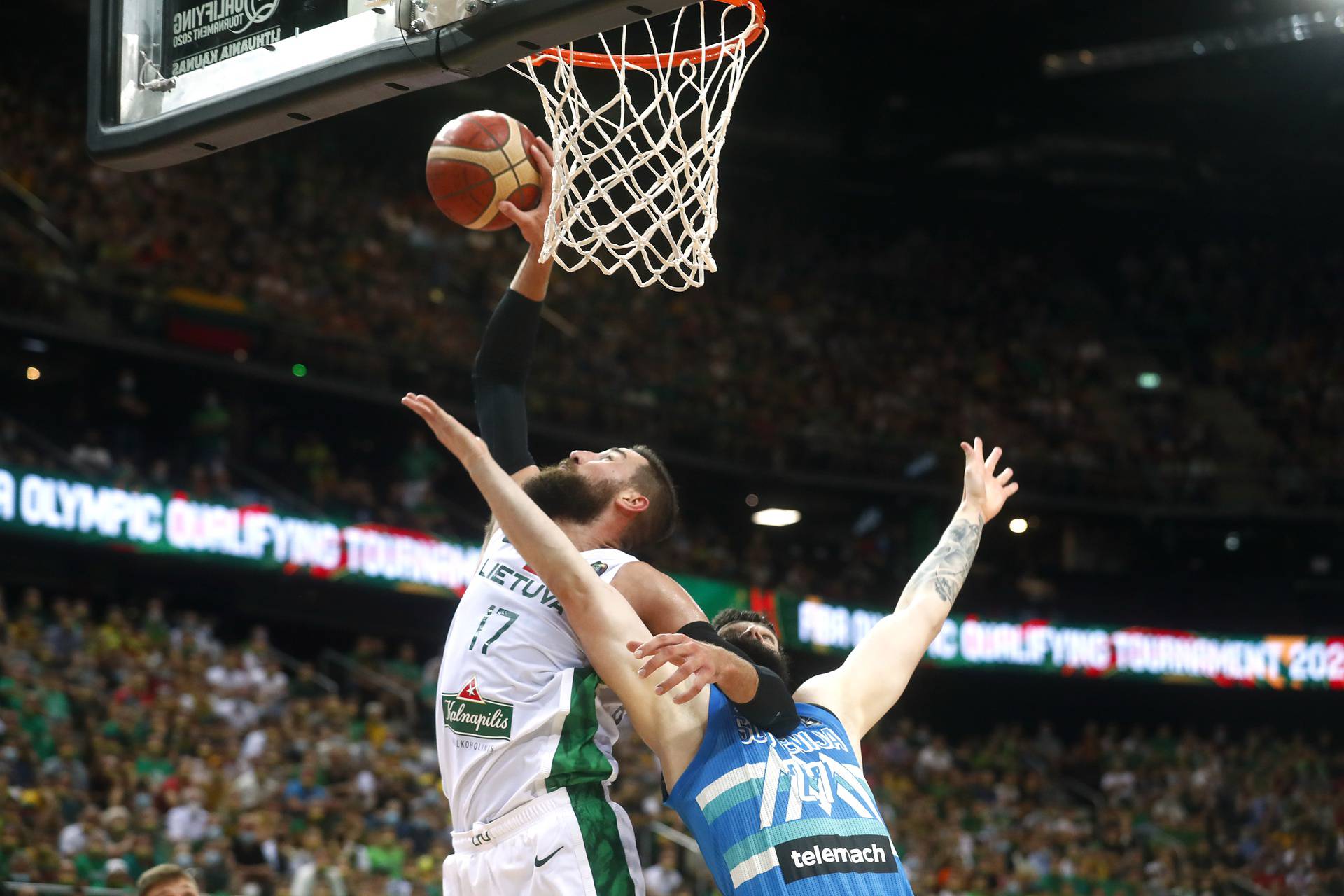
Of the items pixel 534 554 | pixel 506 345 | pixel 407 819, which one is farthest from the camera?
pixel 407 819

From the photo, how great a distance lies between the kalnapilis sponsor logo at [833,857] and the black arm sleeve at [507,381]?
1.29m

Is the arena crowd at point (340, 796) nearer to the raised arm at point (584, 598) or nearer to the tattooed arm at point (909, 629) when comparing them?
the tattooed arm at point (909, 629)

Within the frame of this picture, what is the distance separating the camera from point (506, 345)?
169 inches

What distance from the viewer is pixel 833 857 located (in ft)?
11.5

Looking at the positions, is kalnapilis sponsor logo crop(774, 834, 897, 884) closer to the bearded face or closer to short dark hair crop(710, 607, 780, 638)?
the bearded face

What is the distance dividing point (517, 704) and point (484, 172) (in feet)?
5.37

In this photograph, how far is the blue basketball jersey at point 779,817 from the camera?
3.47m

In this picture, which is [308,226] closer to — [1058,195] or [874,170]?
[874,170]

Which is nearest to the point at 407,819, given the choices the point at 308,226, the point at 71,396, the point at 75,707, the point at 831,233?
the point at 75,707

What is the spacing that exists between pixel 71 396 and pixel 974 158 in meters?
15.7

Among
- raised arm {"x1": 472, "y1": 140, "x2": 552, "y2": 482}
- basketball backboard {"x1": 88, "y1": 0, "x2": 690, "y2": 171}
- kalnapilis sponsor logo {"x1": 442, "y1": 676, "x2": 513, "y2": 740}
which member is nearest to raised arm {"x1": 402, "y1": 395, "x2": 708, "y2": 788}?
kalnapilis sponsor logo {"x1": 442, "y1": 676, "x2": 513, "y2": 740}

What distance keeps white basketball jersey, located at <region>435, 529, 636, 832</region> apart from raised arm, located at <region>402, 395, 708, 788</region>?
115mm

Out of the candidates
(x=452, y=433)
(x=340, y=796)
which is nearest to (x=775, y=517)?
(x=340, y=796)

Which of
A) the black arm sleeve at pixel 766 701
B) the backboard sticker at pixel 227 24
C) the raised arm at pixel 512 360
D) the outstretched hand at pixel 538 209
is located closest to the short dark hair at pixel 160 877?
the raised arm at pixel 512 360
